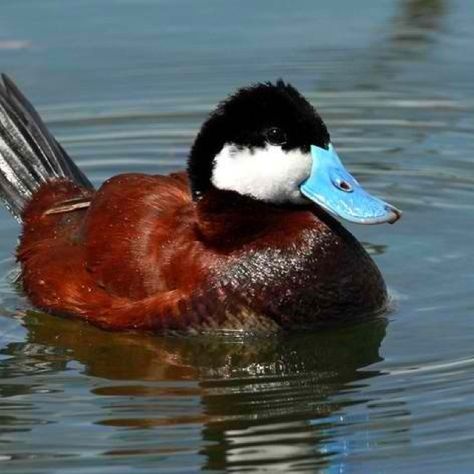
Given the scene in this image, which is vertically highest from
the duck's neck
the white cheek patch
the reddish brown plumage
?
the white cheek patch

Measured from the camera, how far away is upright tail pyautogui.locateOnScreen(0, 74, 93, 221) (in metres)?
7.65

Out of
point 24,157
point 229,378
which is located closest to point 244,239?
point 229,378

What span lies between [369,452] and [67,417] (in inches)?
41.5

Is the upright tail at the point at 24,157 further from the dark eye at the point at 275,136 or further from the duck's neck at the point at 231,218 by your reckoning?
the dark eye at the point at 275,136

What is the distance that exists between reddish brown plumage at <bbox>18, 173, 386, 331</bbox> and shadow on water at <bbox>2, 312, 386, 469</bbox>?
82mm

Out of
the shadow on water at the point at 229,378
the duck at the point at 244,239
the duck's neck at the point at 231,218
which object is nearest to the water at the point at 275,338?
the shadow on water at the point at 229,378

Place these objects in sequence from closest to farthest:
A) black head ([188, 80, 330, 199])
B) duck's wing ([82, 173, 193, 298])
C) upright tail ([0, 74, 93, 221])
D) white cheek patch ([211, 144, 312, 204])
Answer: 1. black head ([188, 80, 330, 199])
2. white cheek patch ([211, 144, 312, 204])
3. duck's wing ([82, 173, 193, 298])
4. upright tail ([0, 74, 93, 221])

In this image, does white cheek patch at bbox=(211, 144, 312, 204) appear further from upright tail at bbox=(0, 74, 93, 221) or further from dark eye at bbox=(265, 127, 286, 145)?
upright tail at bbox=(0, 74, 93, 221)

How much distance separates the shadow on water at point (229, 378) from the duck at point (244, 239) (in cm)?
8

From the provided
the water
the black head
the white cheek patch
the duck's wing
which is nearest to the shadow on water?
the water

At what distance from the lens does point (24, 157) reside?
7.73 m

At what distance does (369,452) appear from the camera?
18.1 feet

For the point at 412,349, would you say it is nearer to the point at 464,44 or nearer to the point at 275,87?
the point at 275,87

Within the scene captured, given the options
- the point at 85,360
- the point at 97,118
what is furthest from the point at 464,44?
the point at 85,360
